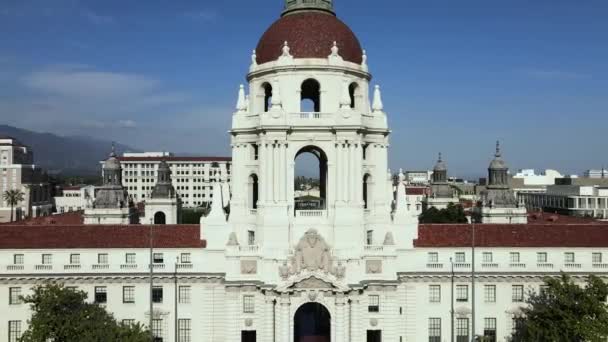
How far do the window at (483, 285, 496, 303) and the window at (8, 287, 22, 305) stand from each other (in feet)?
148

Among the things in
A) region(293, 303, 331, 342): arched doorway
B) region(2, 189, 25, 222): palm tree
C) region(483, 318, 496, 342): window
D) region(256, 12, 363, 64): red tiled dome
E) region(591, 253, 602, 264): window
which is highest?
region(256, 12, 363, 64): red tiled dome

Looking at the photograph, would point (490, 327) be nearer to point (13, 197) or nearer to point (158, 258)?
point (158, 258)

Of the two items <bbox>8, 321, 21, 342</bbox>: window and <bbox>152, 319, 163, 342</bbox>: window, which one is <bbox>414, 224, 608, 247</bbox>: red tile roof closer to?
<bbox>152, 319, 163, 342</bbox>: window

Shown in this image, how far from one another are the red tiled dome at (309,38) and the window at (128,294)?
26.1 m

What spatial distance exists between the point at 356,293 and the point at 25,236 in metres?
33.0

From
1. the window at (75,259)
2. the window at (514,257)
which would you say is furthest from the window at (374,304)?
the window at (75,259)

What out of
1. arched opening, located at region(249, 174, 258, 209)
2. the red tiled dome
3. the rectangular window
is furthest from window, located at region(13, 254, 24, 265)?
the red tiled dome

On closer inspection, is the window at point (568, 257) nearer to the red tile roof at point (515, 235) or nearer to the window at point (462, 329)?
the red tile roof at point (515, 235)

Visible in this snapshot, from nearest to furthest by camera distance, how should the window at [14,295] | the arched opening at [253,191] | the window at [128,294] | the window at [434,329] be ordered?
the window at [14,295], the window at [128,294], the window at [434,329], the arched opening at [253,191]

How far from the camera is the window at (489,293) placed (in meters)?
55.4

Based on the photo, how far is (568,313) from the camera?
4641 centimetres

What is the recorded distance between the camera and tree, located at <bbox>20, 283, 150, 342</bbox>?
141 ft

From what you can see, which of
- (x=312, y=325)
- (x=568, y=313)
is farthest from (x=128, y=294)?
(x=568, y=313)

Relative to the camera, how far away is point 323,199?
59.3 meters
